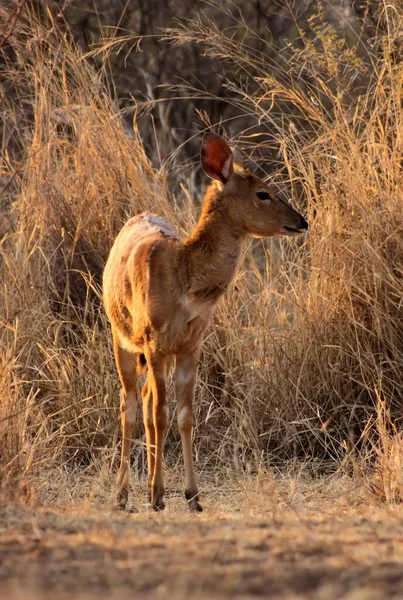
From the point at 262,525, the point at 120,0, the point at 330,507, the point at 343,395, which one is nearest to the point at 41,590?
the point at 262,525

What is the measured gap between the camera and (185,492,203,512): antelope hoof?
5.66 meters

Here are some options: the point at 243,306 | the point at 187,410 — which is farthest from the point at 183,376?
the point at 243,306

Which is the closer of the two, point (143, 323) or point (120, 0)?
point (143, 323)

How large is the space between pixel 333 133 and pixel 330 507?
2450 mm

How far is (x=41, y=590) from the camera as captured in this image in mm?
3029

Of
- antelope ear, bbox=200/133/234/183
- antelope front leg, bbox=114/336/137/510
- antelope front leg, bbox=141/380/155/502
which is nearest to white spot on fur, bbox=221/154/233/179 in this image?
antelope ear, bbox=200/133/234/183

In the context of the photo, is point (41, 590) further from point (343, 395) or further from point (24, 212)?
point (24, 212)

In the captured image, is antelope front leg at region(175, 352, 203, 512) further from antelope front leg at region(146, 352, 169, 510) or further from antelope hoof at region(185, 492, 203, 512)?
antelope front leg at region(146, 352, 169, 510)

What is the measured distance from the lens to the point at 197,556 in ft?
11.4

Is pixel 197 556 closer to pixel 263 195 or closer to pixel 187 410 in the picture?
pixel 187 410

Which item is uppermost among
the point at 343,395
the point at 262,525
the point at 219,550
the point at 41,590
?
the point at 41,590

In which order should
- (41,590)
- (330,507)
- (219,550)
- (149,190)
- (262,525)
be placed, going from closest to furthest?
(41,590), (219,550), (262,525), (330,507), (149,190)

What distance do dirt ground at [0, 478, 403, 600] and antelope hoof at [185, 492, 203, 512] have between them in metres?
0.99

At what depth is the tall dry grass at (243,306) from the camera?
662 centimetres
